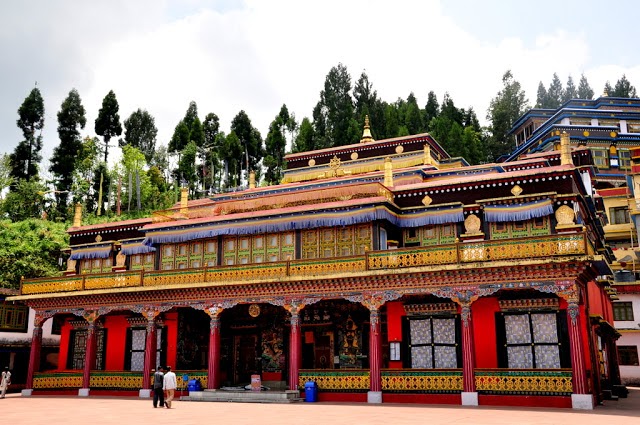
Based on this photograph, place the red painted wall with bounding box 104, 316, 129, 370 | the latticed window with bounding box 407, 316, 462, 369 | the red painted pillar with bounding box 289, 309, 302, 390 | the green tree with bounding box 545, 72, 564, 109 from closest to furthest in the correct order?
the latticed window with bounding box 407, 316, 462, 369, the red painted pillar with bounding box 289, 309, 302, 390, the red painted wall with bounding box 104, 316, 129, 370, the green tree with bounding box 545, 72, 564, 109

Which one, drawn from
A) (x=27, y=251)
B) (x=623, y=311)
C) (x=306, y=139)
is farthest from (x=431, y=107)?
(x=27, y=251)

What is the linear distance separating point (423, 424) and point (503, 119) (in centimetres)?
7104

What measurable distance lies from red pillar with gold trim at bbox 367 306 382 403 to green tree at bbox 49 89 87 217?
51.1 meters

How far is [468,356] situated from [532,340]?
2703mm

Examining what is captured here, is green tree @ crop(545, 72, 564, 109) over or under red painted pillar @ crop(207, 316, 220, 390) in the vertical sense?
over

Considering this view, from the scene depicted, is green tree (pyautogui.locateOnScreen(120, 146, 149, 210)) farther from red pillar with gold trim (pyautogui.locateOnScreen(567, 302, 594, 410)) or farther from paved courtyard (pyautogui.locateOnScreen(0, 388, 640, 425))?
red pillar with gold trim (pyautogui.locateOnScreen(567, 302, 594, 410))

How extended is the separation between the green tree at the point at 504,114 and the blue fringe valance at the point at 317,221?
53529mm

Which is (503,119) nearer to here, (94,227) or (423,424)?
(94,227)

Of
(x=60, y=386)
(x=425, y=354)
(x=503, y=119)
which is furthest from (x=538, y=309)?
(x=503, y=119)

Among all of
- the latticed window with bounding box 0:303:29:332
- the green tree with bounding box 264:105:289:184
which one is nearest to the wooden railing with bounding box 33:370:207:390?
the latticed window with bounding box 0:303:29:332

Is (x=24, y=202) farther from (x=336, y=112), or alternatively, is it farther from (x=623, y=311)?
(x=623, y=311)

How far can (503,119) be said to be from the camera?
78625mm

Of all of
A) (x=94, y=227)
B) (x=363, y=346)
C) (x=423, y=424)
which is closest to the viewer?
(x=423, y=424)

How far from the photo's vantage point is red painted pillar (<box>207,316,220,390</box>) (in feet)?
78.4
